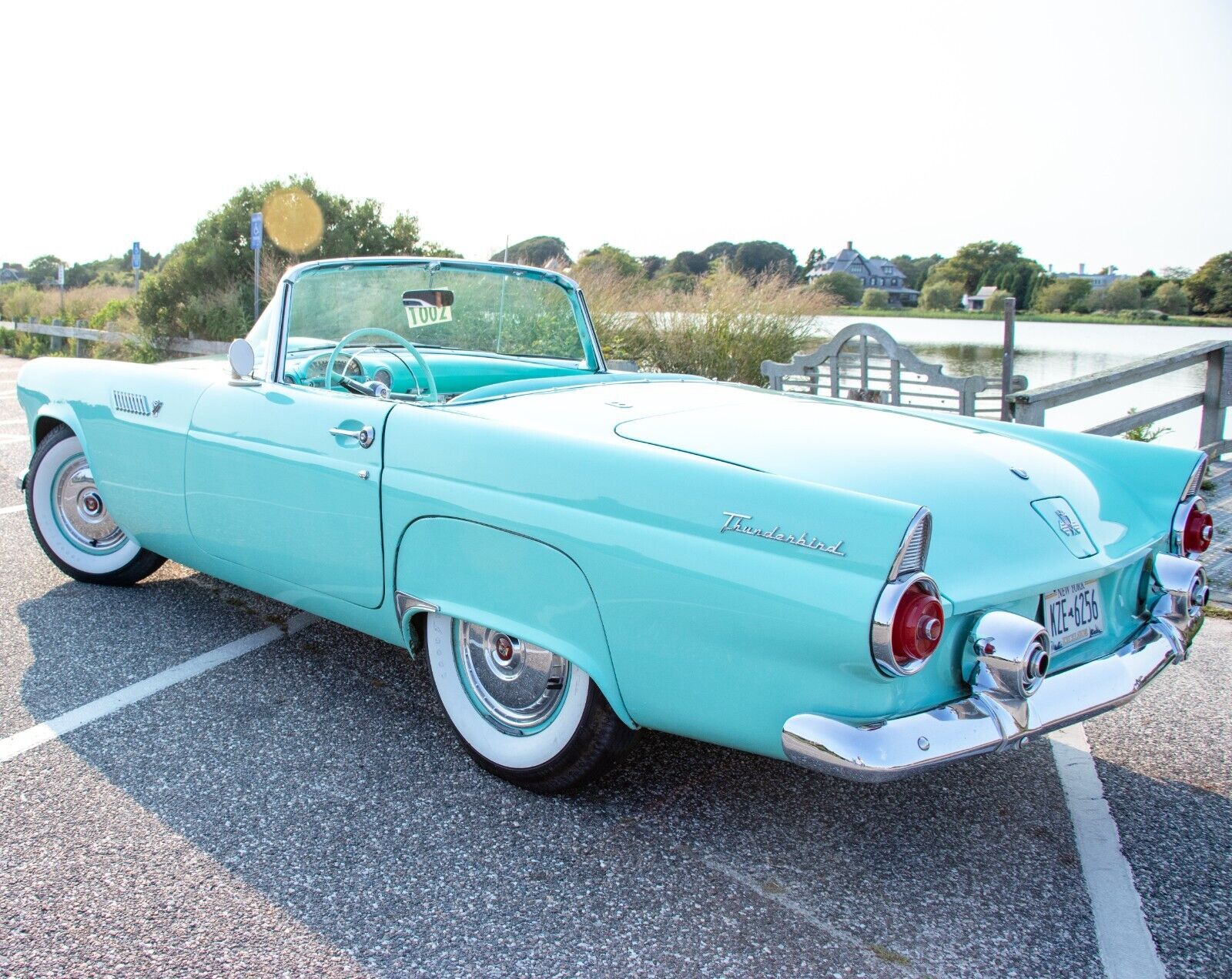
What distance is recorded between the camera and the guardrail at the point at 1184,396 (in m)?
6.47

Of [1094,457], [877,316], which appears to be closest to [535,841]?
[1094,457]

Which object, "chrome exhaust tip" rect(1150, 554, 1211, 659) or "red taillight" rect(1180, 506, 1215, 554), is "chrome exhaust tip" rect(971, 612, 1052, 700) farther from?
"red taillight" rect(1180, 506, 1215, 554)

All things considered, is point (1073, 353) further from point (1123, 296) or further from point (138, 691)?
point (138, 691)

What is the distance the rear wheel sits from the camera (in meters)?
4.21

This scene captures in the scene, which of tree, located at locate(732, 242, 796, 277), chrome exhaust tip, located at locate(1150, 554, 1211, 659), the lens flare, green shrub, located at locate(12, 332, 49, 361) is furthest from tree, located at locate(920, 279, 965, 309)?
green shrub, located at locate(12, 332, 49, 361)

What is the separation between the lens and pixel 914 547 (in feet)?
6.50

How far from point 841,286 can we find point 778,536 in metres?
9.80

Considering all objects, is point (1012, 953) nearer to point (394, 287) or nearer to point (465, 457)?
point (465, 457)

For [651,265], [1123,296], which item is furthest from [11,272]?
[1123,296]

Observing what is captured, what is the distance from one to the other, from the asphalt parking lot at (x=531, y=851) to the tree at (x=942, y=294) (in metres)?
4.72

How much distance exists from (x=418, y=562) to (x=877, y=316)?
6.67m

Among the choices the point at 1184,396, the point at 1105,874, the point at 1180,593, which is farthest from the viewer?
the point at 1184,396

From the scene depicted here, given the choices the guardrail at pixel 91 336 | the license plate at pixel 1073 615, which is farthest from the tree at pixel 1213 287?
the guardrail at pixel 91 336

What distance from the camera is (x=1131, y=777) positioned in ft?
9.32
